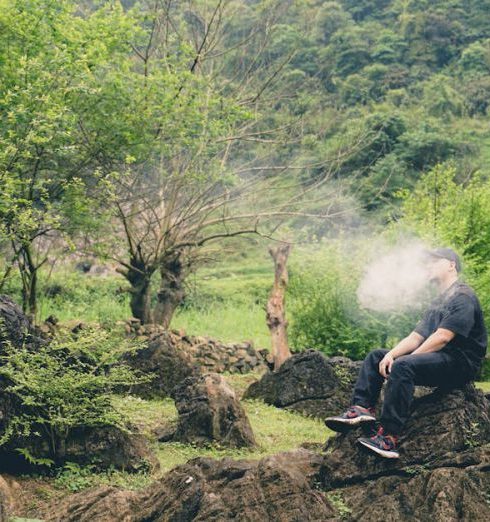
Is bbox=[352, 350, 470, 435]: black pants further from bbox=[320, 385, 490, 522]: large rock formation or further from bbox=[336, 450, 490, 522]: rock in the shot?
bbox=[336, 450, 490, 522]: rock

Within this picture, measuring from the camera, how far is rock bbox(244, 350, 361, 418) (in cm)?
1164

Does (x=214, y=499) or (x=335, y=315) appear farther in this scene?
(x=335, y=315)

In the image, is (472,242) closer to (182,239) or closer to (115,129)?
(182,239)

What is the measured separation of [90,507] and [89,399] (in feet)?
5.82

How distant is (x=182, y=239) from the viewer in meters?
16.5

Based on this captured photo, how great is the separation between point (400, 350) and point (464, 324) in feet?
1.94

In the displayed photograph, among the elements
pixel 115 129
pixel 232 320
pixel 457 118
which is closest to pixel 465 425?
pixel 115 129

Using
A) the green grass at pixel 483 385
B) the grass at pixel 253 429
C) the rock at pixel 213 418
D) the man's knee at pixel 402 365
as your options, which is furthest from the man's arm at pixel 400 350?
the green grass at pixel 483 385

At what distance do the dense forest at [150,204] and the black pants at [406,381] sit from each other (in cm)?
217

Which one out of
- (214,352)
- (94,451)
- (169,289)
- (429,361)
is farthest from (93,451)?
(169,289)

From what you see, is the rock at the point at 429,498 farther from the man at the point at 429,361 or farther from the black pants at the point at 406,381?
the black pants at the point at 406,381

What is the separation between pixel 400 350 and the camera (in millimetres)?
6949

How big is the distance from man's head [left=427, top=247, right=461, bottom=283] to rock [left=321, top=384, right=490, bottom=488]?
0.92m

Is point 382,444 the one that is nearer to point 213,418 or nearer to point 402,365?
point 402,365
